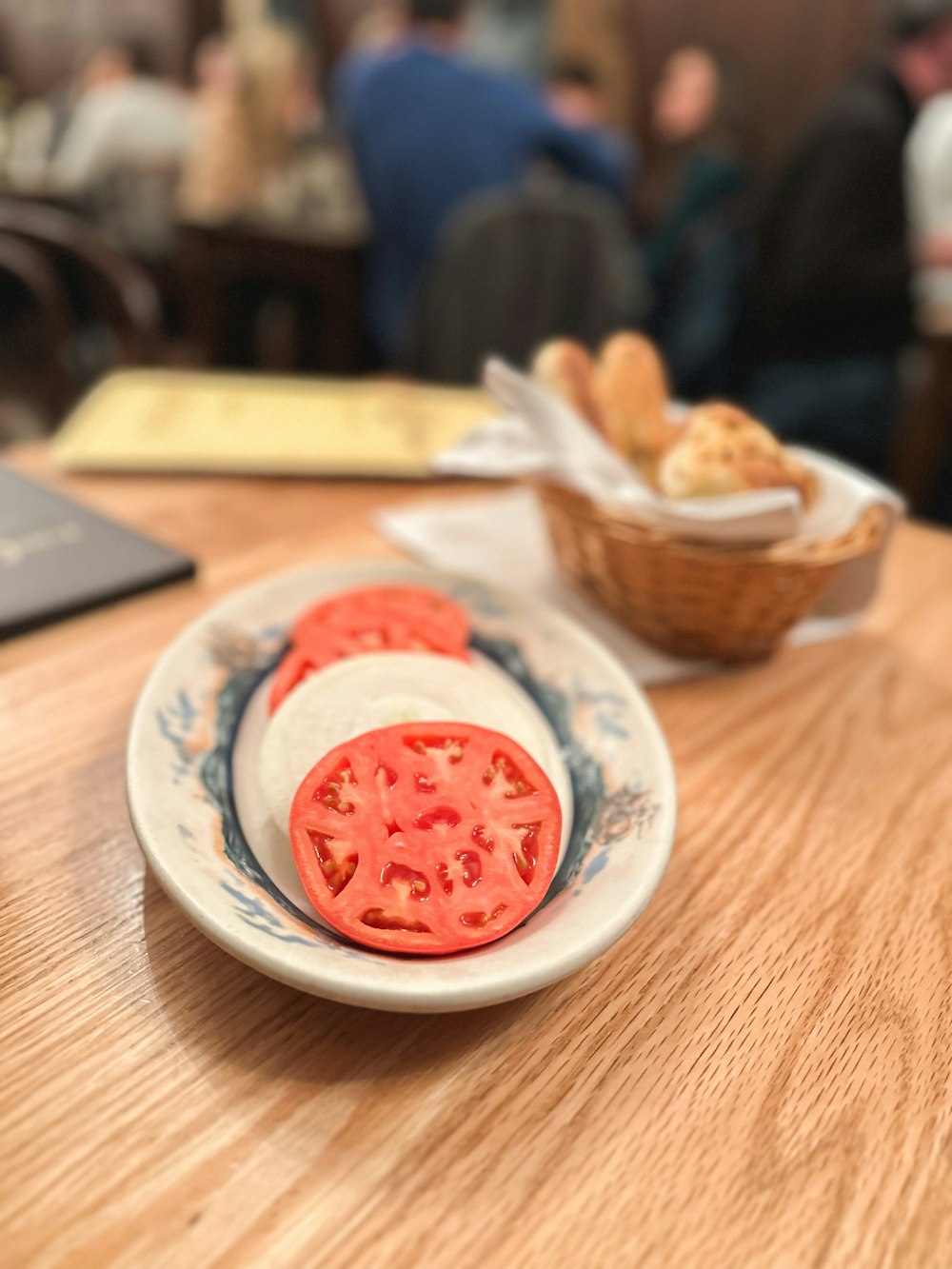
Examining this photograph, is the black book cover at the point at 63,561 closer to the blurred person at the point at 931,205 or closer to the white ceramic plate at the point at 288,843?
the white ceramic plate at the point at 288,843

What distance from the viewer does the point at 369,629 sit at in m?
0.59

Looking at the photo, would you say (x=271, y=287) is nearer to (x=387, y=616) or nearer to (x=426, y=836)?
(x=387, y=616)

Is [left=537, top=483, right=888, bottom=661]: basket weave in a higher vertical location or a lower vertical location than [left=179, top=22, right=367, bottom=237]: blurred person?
lower

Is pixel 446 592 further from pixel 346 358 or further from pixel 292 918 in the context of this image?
pixel 346 358

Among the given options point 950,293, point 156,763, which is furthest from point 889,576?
point 950,293

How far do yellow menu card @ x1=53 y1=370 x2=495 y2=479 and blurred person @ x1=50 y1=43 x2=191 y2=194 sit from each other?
3157 mm

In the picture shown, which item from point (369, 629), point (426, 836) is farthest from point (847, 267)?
point (426, 836)

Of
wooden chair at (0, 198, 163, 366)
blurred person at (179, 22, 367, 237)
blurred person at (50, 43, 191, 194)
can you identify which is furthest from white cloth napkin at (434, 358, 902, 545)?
blurred person at (50, 43, 191, 194)

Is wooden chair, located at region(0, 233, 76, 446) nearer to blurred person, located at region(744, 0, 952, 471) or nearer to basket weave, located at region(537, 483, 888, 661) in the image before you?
basket weave, located at region(537, 483, 888, 661)

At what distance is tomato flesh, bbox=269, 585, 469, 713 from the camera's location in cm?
57

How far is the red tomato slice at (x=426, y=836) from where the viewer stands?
0.40m

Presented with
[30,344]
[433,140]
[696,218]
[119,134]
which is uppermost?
[119,134]

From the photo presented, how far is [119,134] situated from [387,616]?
14.7 feet

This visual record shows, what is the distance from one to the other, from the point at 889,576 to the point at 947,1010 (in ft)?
1.95
